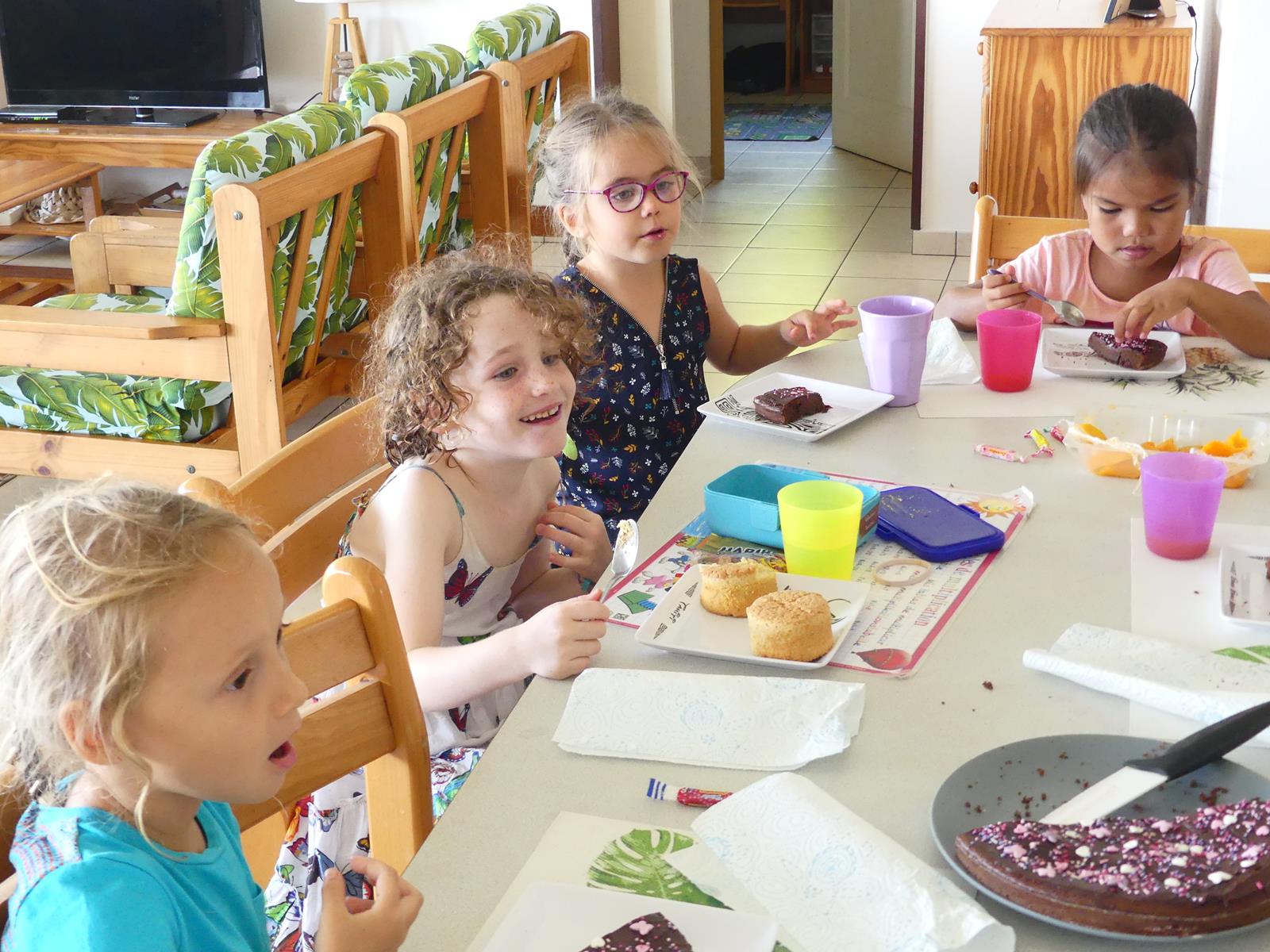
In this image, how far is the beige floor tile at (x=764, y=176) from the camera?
619 cm

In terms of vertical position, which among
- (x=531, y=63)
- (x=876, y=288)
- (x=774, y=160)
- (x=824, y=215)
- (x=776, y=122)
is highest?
(x=531, y=63)

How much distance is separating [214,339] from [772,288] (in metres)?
2.40

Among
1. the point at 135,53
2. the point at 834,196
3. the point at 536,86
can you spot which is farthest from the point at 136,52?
the point at 834,196

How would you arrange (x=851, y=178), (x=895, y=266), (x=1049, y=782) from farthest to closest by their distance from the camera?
(x=851, y=178), (x=895, y=266), (x=1049, y=782)

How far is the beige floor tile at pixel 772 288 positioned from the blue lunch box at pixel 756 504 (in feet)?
10.1

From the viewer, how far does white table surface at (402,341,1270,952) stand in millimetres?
910

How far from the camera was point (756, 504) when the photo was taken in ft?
4.49

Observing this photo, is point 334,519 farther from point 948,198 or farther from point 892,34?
point 892,34

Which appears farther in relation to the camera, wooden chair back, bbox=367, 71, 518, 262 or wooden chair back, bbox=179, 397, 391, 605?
wooden chair back, bbox=367, 71, 518, 262

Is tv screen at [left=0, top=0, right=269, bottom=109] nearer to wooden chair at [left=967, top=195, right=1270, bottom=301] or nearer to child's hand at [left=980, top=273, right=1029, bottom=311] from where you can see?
wooden chair at [left=967, top=195, right=1270, bottom=301]

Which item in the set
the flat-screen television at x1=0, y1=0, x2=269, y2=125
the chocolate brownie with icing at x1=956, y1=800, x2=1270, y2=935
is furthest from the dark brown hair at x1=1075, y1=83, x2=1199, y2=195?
the flat-screen television at x1=0, y1=0, x2=269, y2=125

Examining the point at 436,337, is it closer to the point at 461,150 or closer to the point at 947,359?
the point at 947,359

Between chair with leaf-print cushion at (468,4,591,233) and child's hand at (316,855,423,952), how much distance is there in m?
2.96

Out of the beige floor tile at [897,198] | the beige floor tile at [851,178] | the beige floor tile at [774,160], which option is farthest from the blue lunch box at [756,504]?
the beige floor tile at [774,160]
